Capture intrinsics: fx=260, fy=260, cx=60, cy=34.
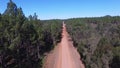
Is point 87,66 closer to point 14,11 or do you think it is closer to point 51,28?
point 14,11

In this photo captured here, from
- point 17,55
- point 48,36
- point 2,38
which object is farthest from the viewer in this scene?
point 48,36

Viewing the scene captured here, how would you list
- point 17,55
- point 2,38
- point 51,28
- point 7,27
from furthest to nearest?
1. point 51,28
2. point 17,55
3. point 7,27
4. point 2,38

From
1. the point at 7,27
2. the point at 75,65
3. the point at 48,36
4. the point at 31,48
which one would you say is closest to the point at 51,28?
the point at 48,36

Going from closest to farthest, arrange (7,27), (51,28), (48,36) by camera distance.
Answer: (7,27) → (48,36) → (51,28)

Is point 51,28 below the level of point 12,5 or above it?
below

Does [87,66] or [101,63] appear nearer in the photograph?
[101,63]

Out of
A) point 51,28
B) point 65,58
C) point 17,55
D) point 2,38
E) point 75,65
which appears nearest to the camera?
point 2,38

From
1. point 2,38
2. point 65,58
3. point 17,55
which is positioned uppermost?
point 2,38

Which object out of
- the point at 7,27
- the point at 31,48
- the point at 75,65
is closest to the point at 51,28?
the point at 31,48

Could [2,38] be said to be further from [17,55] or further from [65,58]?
[65,58]
